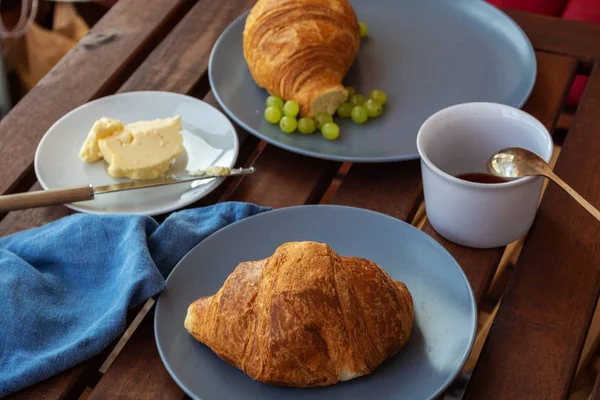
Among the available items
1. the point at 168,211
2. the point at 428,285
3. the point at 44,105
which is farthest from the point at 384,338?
the point at 44,105

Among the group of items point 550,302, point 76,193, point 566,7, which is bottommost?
point 566,7

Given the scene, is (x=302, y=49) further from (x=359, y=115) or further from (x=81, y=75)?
(x=81, y=75)

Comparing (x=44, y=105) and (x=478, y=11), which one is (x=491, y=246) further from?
(x=44, y=105)

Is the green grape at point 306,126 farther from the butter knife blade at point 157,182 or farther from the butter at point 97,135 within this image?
the butter at point 97,135

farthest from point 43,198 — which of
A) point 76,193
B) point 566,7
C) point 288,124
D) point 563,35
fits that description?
Result: point 566,7

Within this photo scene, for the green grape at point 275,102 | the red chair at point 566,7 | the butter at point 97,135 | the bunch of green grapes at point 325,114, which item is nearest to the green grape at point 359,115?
the bunch of green grapes at point 325,114

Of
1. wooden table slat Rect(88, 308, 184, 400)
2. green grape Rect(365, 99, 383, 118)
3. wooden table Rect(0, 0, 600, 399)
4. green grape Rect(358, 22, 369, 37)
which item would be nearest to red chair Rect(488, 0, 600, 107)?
wooden table Rect(0, 0, 600, 399)
